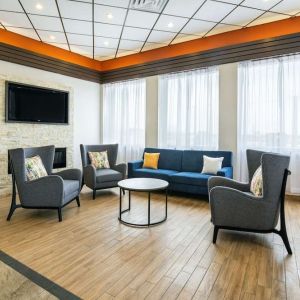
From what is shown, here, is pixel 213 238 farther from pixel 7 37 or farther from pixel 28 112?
pixel 7 37

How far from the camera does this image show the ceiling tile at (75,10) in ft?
11.6

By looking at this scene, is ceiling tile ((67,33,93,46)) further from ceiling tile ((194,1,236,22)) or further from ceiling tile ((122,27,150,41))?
ceiling tile ((194,1,236,22))

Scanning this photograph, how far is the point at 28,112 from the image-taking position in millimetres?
4746

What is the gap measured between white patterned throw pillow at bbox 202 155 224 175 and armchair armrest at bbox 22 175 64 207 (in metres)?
2.53

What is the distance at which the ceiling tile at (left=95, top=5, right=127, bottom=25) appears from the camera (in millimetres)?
3693

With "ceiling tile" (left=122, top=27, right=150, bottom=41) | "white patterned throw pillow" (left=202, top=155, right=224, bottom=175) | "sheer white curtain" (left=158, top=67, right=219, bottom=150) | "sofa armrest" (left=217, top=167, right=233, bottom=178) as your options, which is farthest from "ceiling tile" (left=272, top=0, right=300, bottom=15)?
"sofa armrest" (left=217, top=167, right=233, bottom=178)

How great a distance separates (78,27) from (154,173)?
3.09 meters

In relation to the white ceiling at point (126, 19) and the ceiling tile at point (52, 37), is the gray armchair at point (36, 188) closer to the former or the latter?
the white ceiling at point (126, 19)

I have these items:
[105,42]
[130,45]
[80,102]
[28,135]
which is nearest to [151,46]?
[130,45]

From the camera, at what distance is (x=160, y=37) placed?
482 centimetres

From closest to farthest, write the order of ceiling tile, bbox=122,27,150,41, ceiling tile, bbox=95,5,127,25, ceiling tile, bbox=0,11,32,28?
ceiling tile, bbox=95,5,127,25, ceiling tile, bbox=0,11,32,28, ceiling tile, bbox=122,27,150,41

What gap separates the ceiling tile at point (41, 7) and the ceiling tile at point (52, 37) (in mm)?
766

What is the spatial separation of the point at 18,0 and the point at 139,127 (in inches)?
132

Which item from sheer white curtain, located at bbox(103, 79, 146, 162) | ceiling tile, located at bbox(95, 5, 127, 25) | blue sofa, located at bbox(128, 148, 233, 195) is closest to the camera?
ceiling tile, located at bbox(95, 5, 127, 25)
